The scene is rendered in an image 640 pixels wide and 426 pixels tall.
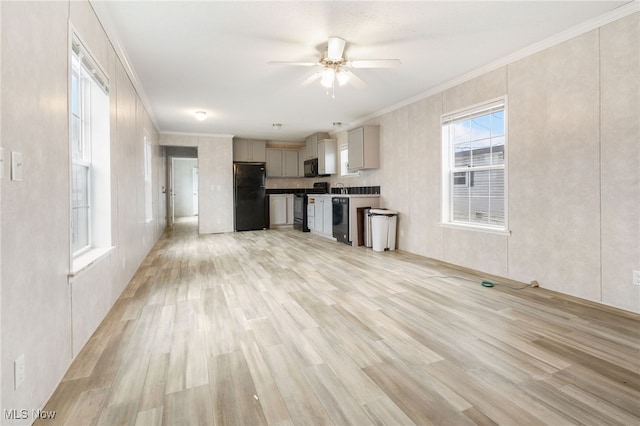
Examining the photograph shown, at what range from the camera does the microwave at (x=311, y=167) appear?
25.9 ft

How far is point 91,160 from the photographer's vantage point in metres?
2.49

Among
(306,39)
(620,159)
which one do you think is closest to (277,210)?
(306,39)

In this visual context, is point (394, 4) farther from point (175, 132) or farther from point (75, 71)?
point (175, 132)

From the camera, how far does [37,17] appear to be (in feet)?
4.49

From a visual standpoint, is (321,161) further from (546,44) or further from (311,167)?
(546,44)

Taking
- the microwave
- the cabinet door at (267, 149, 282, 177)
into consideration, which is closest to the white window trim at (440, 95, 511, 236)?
the microwave

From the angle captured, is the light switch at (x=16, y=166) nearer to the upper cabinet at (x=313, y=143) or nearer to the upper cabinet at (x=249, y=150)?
the upper cabinet at (x=313, y=143)

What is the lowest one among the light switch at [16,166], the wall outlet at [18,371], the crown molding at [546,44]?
the wall outlet at [18,371]

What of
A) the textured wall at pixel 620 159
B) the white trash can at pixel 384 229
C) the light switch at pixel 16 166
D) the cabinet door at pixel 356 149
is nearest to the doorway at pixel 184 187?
the cabinet door at pixel 356 149

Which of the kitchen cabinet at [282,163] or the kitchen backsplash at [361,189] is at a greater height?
the kitchen cabinet at [282,163]

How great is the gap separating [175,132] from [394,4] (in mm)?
6278

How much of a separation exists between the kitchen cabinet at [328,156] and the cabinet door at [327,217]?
1145 millimetres

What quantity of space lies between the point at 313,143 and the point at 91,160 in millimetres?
5926

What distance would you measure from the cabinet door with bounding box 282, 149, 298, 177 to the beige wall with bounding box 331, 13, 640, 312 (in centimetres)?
556
